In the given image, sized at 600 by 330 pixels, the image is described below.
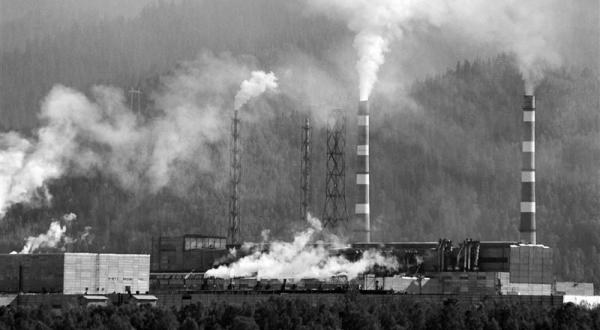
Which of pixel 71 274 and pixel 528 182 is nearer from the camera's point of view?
pixel 71 274

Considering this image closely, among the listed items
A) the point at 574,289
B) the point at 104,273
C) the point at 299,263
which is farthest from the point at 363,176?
the point at 104,273

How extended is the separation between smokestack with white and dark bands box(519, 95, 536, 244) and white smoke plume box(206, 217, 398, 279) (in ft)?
37.7

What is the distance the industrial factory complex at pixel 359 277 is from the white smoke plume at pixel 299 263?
80cm

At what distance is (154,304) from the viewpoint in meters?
94.6

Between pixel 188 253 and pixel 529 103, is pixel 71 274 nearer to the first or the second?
pixel 188 253

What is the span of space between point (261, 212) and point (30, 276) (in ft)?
184

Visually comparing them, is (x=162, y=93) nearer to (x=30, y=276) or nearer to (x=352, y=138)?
(x=352, y=138)

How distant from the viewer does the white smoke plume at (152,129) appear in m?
149

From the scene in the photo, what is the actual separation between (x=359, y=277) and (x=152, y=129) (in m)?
51.2

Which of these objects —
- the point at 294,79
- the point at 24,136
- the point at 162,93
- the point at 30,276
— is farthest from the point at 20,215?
the point at 30,276

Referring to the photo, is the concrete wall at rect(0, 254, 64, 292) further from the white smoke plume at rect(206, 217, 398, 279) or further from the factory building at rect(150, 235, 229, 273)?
the factory building at rect(150, 235, 229, 273)

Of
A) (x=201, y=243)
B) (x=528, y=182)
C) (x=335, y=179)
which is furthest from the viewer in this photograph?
(x=335, y=179)

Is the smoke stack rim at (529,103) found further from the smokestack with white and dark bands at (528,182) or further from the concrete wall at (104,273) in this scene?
the concrete wall at (104,273)

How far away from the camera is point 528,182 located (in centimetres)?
11581
